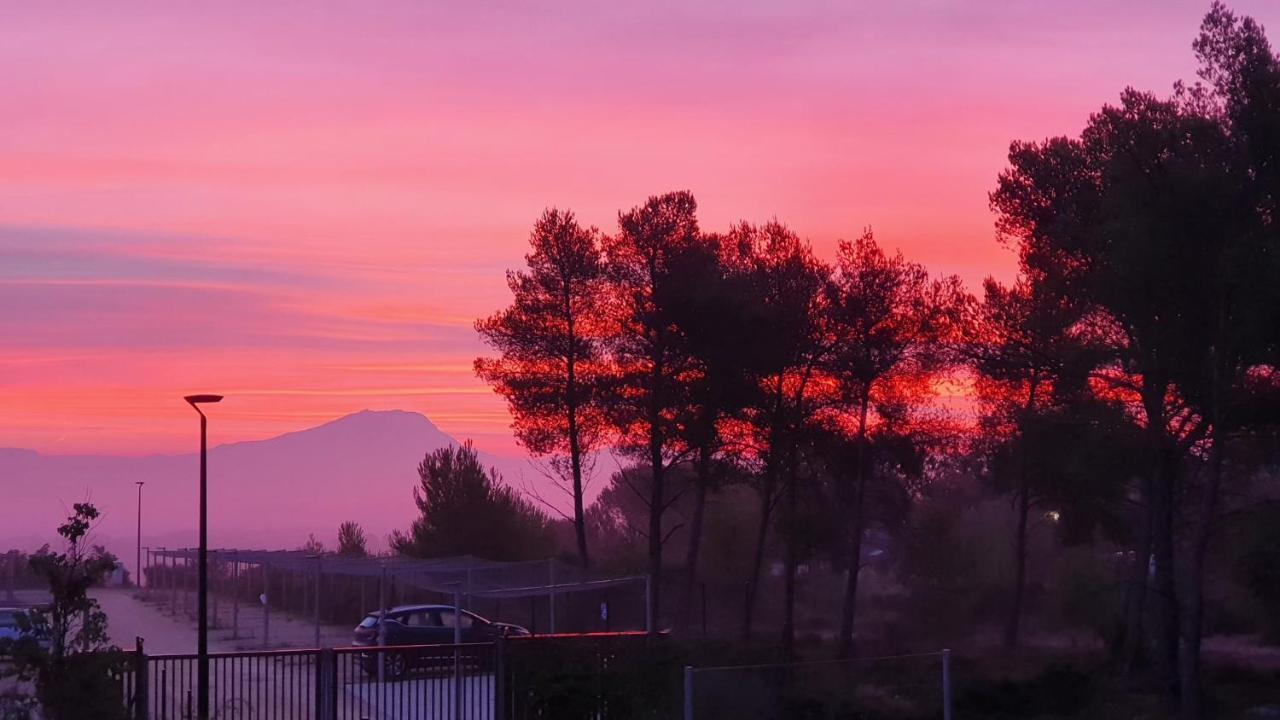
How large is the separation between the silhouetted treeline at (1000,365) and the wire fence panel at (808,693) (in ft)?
14.4

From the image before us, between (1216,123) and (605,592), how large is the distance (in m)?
20.0

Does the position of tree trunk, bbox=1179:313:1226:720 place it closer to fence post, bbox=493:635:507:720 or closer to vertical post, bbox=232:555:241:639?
fence post, bbox=493:635:507:720

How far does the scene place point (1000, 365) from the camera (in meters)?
30.4

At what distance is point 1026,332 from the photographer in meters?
29.6

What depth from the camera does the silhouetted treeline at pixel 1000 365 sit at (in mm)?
22719

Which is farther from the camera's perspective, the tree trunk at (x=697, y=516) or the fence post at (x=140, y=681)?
the tree trunk at (x=697, y=516)

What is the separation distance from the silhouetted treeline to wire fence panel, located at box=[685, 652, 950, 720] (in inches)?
173

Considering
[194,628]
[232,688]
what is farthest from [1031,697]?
[194,628]

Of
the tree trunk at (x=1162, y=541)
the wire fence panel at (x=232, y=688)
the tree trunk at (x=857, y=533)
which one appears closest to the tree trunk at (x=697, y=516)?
the tree trunk at (x=857, y=533)

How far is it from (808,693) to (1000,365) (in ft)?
37.8

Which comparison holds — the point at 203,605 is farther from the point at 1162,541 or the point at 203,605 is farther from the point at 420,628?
the point at 1162,541

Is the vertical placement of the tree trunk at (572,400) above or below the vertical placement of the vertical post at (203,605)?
above

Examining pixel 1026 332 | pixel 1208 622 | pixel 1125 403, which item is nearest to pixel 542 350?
pixel 1026 332

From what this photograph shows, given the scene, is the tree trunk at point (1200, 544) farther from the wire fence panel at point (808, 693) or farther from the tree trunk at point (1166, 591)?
the wire fence panel at point (808, 693)
